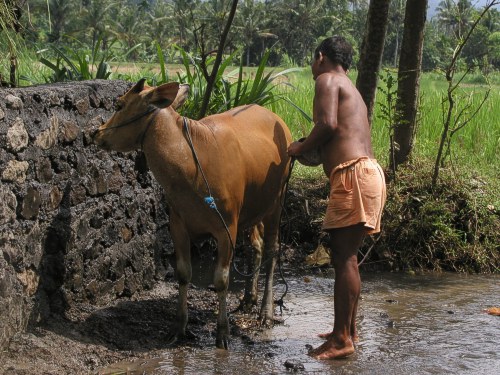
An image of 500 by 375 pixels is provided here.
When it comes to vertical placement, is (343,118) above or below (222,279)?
above

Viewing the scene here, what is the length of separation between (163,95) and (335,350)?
189 cm

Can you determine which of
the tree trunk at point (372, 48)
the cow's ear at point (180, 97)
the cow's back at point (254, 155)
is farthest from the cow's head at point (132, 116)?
the tree trunk at point (372, 48)

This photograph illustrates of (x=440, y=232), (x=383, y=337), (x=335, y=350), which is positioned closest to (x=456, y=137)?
(x=440, y=232)

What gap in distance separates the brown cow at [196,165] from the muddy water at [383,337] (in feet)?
1.09

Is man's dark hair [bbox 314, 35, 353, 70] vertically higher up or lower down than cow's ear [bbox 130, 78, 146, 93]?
higher up

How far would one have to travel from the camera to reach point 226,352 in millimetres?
5207

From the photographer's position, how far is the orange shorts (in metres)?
5.02

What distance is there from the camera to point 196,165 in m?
5.14

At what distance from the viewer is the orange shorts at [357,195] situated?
16.5 feet

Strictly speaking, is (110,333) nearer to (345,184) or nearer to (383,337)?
(345,184)

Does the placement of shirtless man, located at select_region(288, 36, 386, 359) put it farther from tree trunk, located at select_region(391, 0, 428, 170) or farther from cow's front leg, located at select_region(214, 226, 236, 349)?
tree trunk, located at select_region(391, 0, 428, 170)

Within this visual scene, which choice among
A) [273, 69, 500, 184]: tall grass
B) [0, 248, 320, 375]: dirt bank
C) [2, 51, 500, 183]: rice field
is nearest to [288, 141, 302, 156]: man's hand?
[0, 248, 320, 375]: dirt bank

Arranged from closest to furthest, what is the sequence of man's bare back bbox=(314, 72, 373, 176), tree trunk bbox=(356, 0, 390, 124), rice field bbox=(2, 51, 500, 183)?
1. man's bare back bbox=(314, 72, 373, 176)
2. tree trunk bbox=(356, 0, 390, 124)
3. rice field bbox=(2, 51, 500, 183)

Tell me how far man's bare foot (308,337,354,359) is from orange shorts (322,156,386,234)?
0.72 metres
